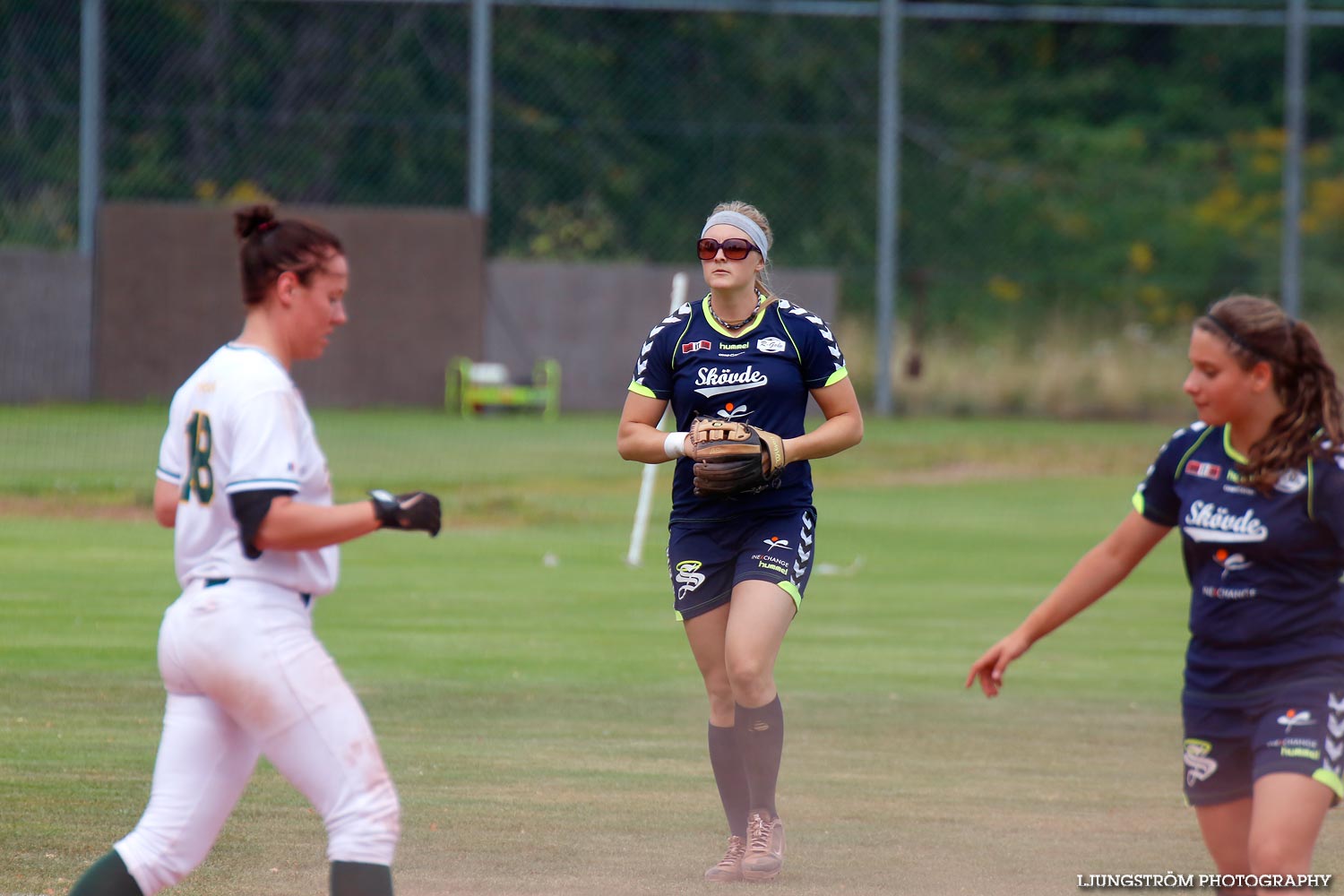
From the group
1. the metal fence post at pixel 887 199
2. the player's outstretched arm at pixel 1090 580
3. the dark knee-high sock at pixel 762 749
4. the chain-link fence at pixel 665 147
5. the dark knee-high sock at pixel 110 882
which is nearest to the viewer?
the dark knee-high sock at pixel 110 882

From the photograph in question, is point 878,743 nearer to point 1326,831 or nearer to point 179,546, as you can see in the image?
point 1326,831

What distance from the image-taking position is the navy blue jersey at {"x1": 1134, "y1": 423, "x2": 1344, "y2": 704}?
4.60 metres

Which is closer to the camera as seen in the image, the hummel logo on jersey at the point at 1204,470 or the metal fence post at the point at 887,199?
the hummel logo on jersey at the point at 1204,470

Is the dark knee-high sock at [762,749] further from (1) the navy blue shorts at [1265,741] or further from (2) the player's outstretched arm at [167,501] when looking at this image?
(2) the player's outstretched arm at [167,501]

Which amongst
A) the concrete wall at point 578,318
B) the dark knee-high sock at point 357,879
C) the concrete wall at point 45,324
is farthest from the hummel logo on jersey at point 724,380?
the concrete wall at point 45,324

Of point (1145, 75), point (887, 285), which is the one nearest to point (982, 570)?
point (887, 285)

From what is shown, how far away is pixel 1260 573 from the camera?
4.64 meters

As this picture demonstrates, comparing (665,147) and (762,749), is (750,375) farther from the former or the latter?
(665,147)

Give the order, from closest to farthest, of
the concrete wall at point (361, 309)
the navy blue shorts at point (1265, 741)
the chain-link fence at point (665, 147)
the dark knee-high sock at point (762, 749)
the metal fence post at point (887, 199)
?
the navy blue shorts at point (1265, 741) < the dark knee-high sock at point (762, 749) < the concrete wall at point (361, 309) < the metal fence post at point (887, 199) < the chain-link fence at point (665, 147)

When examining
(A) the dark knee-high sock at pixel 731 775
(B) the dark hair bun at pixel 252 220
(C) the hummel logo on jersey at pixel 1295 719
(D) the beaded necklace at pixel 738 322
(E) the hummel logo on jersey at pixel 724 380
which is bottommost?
(A) the dark knee-high sock at pixel 731 775

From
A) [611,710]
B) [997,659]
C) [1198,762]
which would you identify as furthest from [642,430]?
[611,710]

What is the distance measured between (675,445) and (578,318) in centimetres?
2780

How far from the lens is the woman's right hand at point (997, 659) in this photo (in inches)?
197

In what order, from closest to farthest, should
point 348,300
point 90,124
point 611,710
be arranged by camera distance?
point 611,710 < point 348,300 < point 90,124
